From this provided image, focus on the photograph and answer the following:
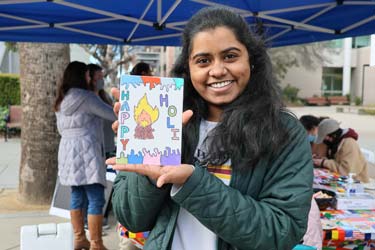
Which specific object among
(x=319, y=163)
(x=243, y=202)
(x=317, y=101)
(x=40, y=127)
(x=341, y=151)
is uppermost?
(x=317, y=101)

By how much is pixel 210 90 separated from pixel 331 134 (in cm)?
374

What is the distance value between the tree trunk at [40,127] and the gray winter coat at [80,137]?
6.16ft

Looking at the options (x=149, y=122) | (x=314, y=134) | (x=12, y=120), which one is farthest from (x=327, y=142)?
(x=12, y=120)

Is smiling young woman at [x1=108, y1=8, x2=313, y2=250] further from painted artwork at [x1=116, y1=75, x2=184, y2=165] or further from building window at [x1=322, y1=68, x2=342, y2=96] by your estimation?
building window at [x1=322, y1=68, x2=342, y2=96]

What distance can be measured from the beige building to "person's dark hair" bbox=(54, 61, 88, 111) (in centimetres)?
3515

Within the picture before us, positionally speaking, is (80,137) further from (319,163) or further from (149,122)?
(149,122)

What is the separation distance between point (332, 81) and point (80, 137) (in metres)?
39.8

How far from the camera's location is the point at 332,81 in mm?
40469

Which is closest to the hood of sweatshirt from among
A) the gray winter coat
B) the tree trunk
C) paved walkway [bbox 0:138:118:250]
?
the gray winter coat

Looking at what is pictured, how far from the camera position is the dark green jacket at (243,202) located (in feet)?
3.85

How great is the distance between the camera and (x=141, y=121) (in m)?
1.19

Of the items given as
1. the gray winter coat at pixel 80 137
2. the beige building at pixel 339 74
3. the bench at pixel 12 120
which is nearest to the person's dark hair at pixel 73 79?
the gray winter coat at pixel 80 137

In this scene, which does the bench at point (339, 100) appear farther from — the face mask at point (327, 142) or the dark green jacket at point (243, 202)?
the dark green jacket at point (243, 202)

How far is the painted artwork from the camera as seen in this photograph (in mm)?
1182
